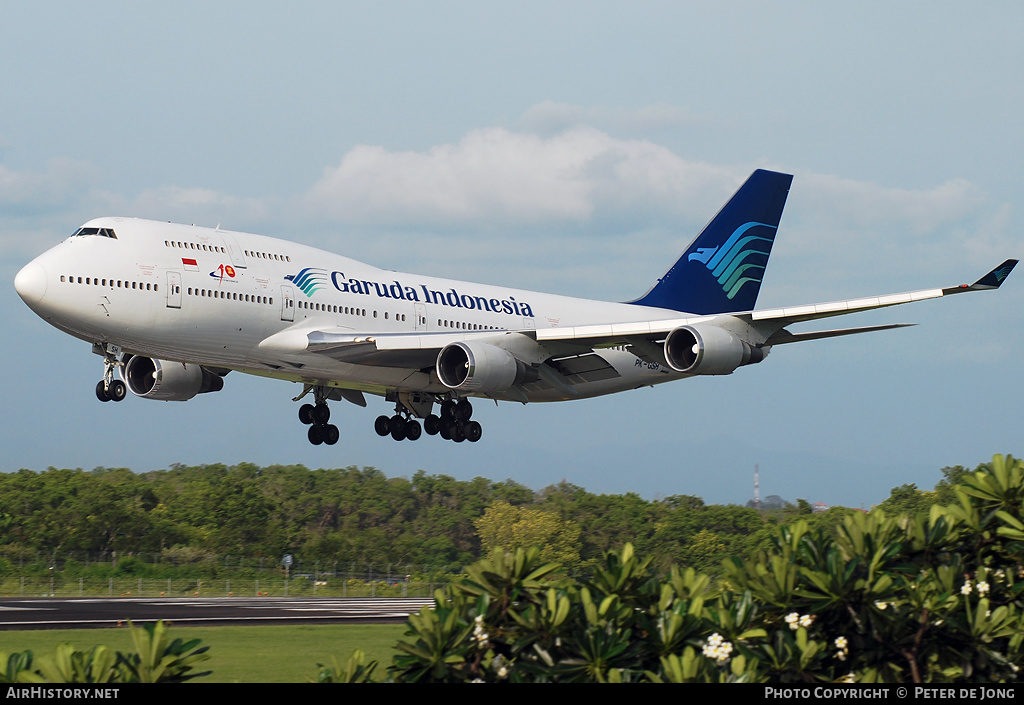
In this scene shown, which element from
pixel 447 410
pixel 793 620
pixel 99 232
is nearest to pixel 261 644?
pixel 99 232

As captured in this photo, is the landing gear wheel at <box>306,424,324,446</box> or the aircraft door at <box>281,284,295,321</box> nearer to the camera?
the aircraft door at <box>281,284,295,321</box>

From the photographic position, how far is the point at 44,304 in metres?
32.8

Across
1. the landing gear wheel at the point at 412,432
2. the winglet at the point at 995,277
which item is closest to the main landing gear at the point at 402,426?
the landing gear wheel at the point at 412,432

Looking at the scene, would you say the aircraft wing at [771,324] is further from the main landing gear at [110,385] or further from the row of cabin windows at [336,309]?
the main landing gear at [110,385]

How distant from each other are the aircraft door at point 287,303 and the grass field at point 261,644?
35.3 ft

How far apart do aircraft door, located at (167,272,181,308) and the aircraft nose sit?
11.1 feet

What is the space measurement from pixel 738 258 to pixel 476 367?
59.6 feet

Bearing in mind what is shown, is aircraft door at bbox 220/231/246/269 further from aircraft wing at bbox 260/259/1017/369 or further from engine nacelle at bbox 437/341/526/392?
engine nacelle at bbox 437/341/526/392

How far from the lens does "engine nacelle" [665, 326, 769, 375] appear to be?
3606 centimetres

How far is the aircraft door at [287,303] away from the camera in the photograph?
36562 millimetres

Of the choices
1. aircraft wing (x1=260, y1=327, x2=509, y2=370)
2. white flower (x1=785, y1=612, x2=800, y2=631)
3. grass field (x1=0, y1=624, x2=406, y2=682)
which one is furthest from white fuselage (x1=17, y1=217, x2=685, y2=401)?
white flower (x1=785, y1=612, x2=800, y2=631)

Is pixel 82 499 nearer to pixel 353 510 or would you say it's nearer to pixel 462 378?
pixel 353 510

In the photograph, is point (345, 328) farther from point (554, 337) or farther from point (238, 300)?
point (554, 337)

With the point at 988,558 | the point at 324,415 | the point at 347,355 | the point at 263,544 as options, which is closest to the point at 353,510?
the point at 263,544
